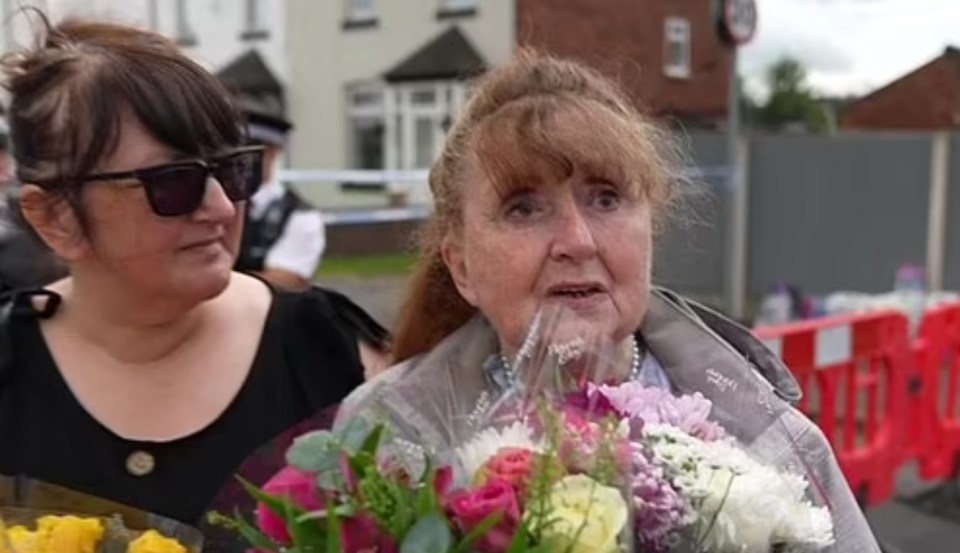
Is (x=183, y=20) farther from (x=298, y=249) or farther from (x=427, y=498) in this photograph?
(x=427, y=498)

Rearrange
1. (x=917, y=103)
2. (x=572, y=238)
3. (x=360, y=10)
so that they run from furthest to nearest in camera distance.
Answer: (x=360, y=10) → (x=917, y=103) → (x=572, y=238)

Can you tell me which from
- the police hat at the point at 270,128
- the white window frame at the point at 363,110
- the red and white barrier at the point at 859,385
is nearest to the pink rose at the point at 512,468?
the red and white barrier at the point at 859,385

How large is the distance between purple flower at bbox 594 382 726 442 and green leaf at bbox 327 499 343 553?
30cm

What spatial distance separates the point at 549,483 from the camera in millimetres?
1151

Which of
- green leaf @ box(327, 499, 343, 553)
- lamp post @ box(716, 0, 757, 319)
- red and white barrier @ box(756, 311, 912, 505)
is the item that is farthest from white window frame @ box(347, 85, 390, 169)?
green leaf @ box(327, 499, 343, 553)

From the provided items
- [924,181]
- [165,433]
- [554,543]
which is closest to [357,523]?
[554,543]

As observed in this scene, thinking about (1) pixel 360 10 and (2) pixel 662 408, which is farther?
(1) pixel 360 10

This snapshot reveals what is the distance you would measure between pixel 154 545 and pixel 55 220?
700mm

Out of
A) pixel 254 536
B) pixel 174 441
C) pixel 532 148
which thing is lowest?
pixel 174 441

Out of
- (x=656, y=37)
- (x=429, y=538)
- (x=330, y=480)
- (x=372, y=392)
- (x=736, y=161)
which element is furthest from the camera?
(x=656, y=37)

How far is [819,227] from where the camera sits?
1302cm

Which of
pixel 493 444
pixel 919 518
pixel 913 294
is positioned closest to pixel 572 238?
pixel 493 444

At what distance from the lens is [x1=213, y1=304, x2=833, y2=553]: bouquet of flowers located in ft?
3.71

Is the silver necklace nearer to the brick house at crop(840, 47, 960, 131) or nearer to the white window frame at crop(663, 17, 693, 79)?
the brick house at crop(840, 47, 960, 131)
